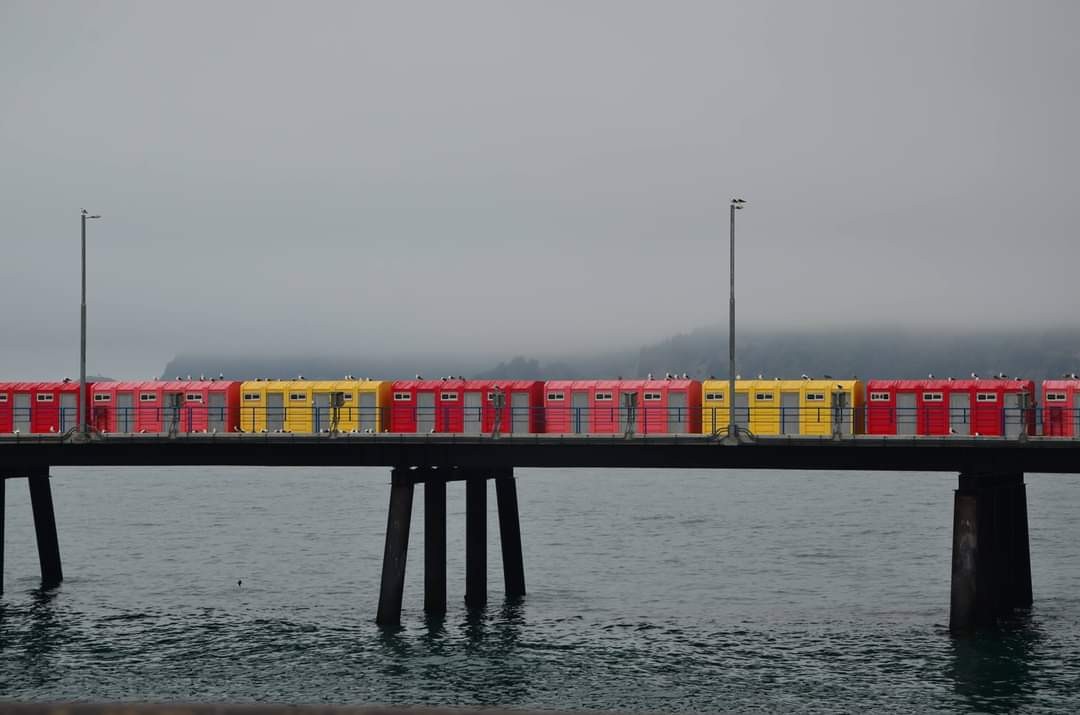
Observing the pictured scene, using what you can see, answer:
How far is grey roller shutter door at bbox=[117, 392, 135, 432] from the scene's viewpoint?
66.9m

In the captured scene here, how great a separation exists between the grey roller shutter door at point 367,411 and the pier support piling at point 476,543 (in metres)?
6.38

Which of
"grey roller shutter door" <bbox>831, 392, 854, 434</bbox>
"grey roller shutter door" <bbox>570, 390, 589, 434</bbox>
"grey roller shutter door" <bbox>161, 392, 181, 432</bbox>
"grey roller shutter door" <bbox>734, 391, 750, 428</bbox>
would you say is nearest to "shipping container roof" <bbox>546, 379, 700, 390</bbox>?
"grey roller shutter door" <bbox>570, 390, 589, 434</bbox>

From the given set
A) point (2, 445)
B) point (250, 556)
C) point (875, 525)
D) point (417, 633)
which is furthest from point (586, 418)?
point (875, 525)

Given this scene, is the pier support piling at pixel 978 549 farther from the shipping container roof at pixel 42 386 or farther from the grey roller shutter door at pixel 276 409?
the shipping container roof at pixel 42 386

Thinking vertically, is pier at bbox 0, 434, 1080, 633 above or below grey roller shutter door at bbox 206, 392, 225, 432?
below

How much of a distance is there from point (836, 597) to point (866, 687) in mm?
25699

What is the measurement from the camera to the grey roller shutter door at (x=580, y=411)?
6206cm

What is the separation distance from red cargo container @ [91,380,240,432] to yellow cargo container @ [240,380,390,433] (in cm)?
146

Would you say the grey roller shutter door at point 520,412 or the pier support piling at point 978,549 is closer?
the pier support piling at point 978,549

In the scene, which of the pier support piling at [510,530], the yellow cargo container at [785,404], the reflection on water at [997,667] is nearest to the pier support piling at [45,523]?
the pier support piling at [510,530]

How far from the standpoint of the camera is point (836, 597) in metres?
72.2

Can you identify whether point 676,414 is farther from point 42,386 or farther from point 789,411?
point 42,386

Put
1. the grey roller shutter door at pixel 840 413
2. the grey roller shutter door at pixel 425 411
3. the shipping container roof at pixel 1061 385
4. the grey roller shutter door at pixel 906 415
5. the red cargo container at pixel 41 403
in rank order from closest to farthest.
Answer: the grey roller shutter door at pixel 840 413 → the shipping container roof at pixel 1061 385 → the grey roller shutter door at pixel 906 415 → the grey roller shutter door at pixel 425 411 → the red cargo container at pixel 41 403

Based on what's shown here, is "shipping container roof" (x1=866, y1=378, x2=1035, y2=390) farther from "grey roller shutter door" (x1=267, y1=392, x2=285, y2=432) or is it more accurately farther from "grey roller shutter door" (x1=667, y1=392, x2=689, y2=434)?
"grey roller shutter door" (x1=267, y1=392, x2=285, y2=432)
